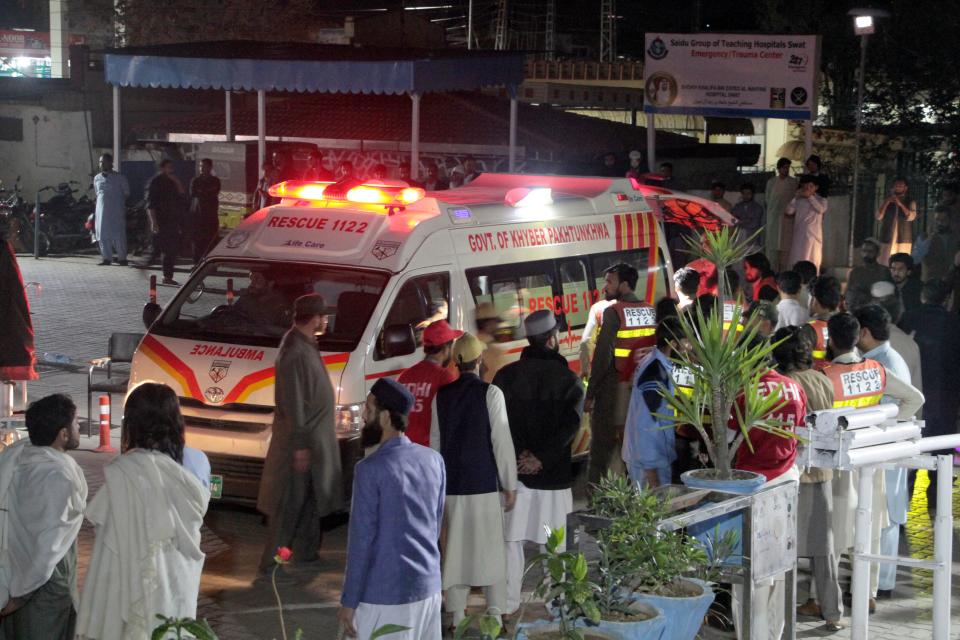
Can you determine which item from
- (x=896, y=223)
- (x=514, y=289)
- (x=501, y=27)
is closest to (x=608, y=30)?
(x=501, y=27)

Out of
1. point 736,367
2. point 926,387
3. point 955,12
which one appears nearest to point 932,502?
point 926,387

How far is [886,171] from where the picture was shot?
24141mm

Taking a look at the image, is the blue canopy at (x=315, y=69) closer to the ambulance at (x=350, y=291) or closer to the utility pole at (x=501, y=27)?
the ambulance at (x=350, y=291)

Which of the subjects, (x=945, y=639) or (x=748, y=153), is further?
(x=748, y=153)

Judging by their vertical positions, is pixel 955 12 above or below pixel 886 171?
above

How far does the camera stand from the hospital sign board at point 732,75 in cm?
2058

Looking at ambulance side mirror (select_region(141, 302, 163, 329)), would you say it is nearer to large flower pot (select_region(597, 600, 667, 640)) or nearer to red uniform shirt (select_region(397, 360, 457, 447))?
red uniform shirt (select_region(397, 360, 457, 447))

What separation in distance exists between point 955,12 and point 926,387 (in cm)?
1719

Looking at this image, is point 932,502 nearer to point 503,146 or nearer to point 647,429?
point 647,429

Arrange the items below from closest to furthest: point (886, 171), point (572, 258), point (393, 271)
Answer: point (393, 271) → point (572, 258) → point (886, 171)

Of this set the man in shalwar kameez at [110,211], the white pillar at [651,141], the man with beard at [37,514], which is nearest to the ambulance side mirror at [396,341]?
the man with beard at [37,514]

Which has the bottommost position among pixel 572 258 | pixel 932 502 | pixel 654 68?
pixel 932 502

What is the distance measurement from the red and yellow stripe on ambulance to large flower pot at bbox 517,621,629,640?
4672 millimetres

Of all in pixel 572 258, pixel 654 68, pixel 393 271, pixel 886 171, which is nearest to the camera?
pixel 393 271
